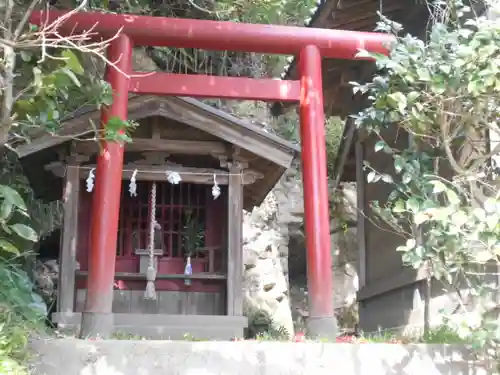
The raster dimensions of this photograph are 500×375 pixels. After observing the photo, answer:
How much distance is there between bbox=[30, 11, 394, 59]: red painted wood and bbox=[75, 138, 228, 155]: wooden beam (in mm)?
1839

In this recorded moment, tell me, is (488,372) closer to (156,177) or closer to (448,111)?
(448,111)

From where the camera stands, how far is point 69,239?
783cm

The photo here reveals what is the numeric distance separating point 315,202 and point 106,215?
2146 millimetres

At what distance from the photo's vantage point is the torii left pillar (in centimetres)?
568

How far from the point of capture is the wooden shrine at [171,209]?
25.7ft

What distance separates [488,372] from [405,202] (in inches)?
64.2

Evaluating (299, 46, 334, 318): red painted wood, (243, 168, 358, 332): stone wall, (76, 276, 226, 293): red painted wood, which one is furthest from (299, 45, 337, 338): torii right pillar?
(243, 168, 358, 332): stone wall

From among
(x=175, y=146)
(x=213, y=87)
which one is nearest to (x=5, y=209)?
(x=213, y=87)

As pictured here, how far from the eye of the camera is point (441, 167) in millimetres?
7129

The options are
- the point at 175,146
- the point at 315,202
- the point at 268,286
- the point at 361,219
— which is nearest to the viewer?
the point at 315,202

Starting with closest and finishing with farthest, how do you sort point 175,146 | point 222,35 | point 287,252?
point 222,35 < point 175,146 < point 287,252

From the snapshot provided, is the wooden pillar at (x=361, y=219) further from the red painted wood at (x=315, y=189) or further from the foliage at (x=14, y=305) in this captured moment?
the foliage at (x=14, y=305)

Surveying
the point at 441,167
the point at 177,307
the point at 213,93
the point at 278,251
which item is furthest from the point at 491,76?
the point at 278,251

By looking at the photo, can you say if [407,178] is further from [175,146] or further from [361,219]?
[361,219]
